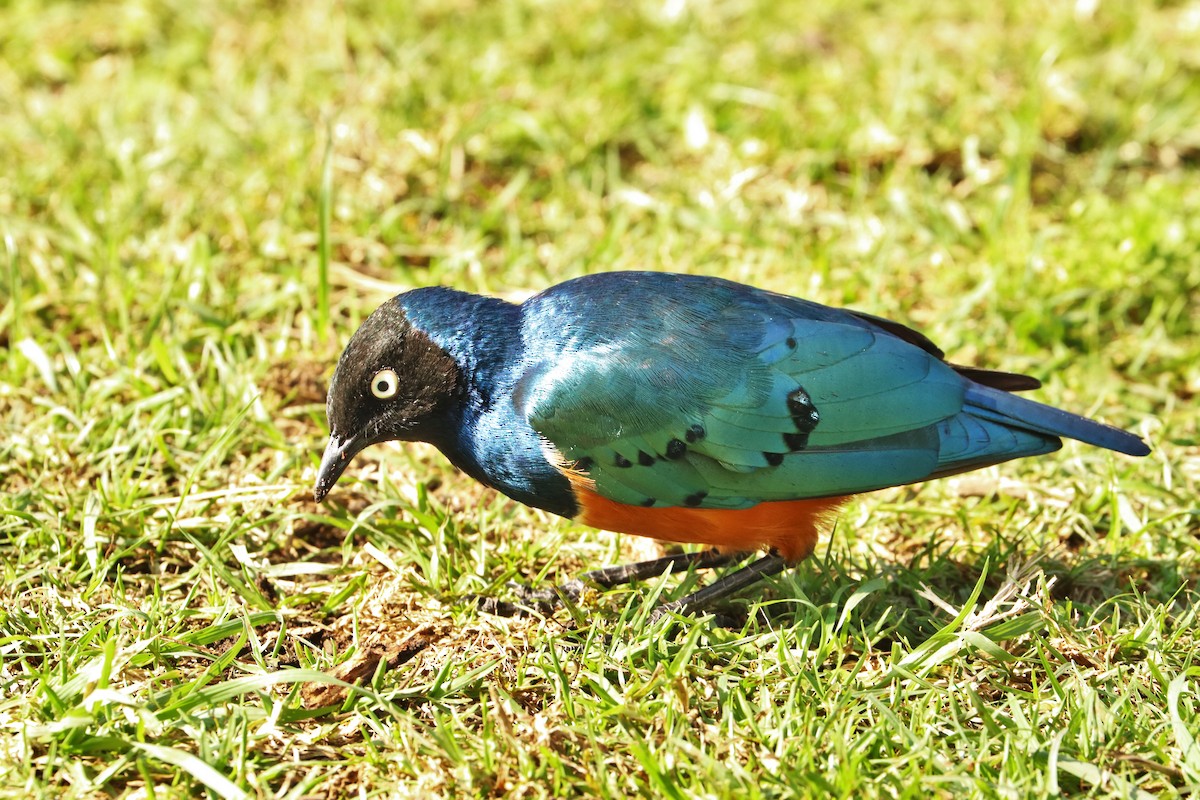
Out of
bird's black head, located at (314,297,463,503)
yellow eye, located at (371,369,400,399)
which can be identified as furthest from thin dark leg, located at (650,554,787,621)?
yellow eye, located at (371,369,400,399)

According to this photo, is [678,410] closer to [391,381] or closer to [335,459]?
[391,381]

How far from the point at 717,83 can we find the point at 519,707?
4.47 meters

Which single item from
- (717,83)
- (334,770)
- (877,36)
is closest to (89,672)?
(334,770)

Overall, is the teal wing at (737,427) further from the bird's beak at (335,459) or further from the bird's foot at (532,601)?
the bird's beak at (335,459)

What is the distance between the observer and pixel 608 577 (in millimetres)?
4422

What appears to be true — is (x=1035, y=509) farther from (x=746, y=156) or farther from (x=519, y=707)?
(x=746, y=156)

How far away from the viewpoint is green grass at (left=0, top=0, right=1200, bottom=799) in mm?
3613

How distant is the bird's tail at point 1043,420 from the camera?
4031 mm

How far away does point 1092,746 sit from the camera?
11.6ft

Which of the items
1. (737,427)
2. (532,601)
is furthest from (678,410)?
(532,601)

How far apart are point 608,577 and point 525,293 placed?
1918mm

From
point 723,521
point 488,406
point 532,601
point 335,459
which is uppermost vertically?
point 488,406

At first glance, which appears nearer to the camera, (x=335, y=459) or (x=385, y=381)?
(x=385, y=381)

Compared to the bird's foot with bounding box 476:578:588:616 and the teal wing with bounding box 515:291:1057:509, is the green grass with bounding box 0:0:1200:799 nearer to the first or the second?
the bird's foot with bounding box 476:578:588:616
